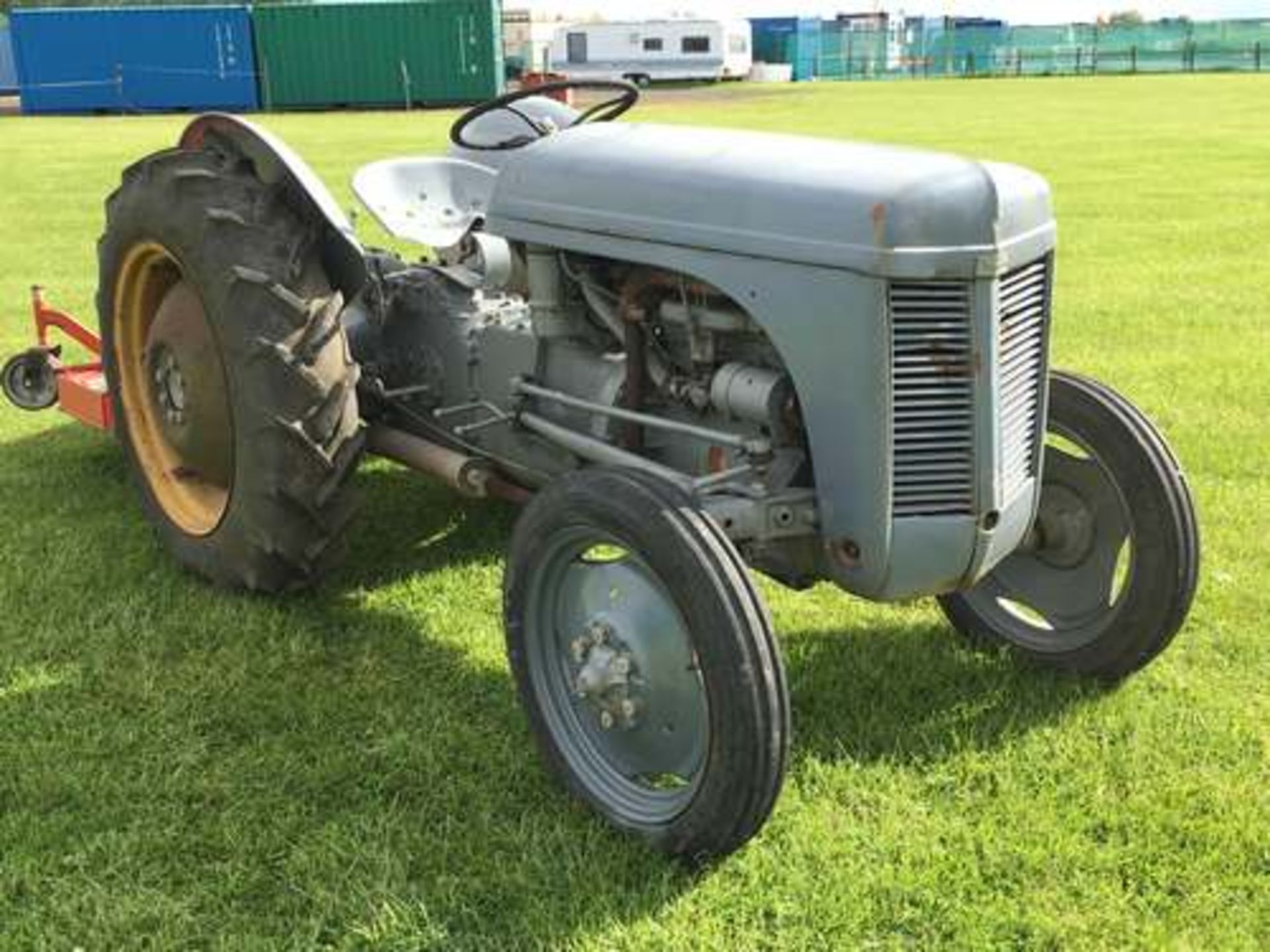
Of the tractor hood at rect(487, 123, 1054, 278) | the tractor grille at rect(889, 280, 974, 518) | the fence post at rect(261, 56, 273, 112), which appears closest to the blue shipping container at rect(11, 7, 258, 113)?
the fence post at rect(261, 56, 273, 112)

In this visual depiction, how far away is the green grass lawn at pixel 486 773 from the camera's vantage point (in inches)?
99.2

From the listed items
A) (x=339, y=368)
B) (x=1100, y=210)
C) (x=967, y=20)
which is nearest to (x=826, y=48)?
(x=967, y=20)

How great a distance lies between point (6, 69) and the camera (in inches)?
1523

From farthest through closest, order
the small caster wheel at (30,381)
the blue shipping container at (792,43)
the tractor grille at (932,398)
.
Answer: the blue shipping container at (792,43)
the small caster wheel at (30,381)
the tractor grille at (932,398)

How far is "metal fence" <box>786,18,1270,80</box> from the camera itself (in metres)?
49.2

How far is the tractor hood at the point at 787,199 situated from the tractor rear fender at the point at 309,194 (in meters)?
0.64

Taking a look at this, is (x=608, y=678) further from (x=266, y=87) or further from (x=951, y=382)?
(x=266, y=87)

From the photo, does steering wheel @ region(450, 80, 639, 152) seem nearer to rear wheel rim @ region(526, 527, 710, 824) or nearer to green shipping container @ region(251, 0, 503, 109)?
rear wheel rim @ region(526, 527, 710, 824)

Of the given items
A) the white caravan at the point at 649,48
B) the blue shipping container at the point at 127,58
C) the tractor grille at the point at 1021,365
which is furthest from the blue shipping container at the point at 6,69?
the tractor grille at the point at 1021,365

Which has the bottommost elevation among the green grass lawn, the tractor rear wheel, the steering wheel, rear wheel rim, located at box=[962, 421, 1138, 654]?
the green grass lawn

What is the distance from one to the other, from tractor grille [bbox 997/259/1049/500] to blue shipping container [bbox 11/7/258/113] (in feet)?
104

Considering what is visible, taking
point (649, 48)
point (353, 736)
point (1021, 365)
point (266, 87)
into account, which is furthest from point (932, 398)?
point (649, 48)

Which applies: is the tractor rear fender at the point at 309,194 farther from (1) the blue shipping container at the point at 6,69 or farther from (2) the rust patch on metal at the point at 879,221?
(1) the blue shipping container at the point at 6,69

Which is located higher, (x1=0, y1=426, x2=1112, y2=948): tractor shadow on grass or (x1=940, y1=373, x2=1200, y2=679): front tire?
(x1=940, y1=373, x2=1200, y2=679): front tire
